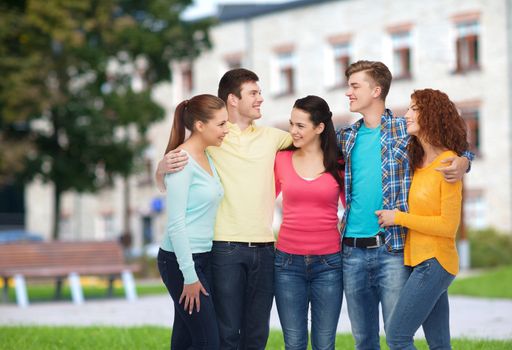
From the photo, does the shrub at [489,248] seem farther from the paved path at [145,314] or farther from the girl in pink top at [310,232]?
the girl in pink top at [310,232]

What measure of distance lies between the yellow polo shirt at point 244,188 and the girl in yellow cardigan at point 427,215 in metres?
0.79

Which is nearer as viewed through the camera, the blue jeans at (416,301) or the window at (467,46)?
the blue jeans at (416,301)

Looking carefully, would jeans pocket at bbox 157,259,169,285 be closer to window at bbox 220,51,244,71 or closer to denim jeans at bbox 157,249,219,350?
denim jeans at bbox 157,249,219,350

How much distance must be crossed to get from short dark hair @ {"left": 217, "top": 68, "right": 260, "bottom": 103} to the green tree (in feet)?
72.8

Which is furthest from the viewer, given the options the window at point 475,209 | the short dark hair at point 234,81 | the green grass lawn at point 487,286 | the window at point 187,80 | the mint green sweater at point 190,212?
the window at point 187,80

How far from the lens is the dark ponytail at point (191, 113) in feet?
22.9

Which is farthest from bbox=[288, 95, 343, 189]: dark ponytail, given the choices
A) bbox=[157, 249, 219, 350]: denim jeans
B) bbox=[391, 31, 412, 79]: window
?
bbox=[391, 31, 412, 79]: window

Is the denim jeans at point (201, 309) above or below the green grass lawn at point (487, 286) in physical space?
above

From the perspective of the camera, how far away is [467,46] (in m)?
39.2

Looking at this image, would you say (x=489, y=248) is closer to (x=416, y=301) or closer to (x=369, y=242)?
(x=369, y=242)

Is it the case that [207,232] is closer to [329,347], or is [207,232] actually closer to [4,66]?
[329,347]

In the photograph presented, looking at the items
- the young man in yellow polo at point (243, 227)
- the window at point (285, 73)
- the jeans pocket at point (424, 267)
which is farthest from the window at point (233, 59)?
the jeans pocket at point (424, 267)

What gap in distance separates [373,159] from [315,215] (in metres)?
0.52

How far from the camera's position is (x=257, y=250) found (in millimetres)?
7191
